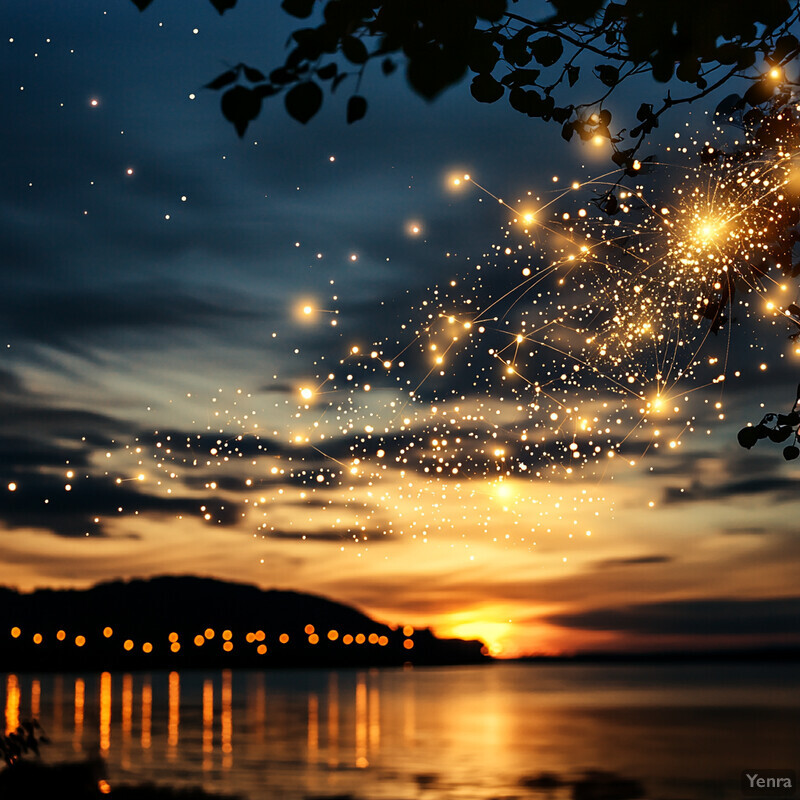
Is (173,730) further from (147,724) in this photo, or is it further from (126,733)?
(147,724)

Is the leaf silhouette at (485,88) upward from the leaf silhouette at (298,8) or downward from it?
upward

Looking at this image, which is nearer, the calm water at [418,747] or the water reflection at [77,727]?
the calm water at [418,747]

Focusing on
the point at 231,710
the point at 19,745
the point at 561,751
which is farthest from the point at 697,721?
the point at 19,745

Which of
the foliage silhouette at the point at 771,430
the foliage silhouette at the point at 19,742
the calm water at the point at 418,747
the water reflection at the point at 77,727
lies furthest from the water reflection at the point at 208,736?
the foliage silhouette at the point at 771,430

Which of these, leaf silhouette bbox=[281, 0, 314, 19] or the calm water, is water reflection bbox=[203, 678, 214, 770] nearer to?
the calm water

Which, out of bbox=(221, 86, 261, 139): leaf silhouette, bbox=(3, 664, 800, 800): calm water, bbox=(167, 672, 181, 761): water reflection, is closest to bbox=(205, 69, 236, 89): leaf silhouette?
bbox=(221, 86, 261, 139): leaf silhouette

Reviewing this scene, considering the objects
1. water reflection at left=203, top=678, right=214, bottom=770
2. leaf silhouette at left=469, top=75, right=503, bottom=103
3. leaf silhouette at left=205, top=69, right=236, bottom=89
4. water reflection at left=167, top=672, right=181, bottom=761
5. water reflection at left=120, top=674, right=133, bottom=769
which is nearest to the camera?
leaf silhouette at left=205, top=69, right=236, bottom=89

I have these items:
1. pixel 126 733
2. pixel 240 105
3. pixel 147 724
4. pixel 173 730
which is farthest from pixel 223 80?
pixel 147 724

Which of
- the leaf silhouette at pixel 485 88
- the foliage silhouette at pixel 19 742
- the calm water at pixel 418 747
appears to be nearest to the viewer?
the leaf silhouette at pixel 485 88

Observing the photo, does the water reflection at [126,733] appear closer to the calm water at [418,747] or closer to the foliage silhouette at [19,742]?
the calm water at [418,747]

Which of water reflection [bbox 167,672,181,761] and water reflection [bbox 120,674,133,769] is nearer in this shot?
water reflection [bbox 120,674,133,769]

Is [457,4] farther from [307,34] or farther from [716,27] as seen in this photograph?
[716,27]
